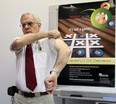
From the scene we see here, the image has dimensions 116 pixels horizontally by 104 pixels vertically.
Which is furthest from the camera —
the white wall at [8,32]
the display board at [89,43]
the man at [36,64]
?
the white wall at [8,32]

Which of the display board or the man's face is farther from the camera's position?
the display board

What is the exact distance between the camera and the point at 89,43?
8.80 feet

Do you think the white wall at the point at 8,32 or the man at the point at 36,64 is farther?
the white wall at the point at 8,32

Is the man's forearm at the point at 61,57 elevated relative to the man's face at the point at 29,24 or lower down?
lower down

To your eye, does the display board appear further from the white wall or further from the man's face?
the man's face

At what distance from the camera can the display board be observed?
259cm

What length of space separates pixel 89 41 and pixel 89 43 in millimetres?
23

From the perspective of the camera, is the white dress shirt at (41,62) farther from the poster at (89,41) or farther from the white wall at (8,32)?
the white wall at (8,32)

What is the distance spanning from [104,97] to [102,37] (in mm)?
683

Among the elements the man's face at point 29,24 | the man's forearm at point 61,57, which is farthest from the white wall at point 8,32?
the man's forearm at point 61,57

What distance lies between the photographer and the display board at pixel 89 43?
2.59m

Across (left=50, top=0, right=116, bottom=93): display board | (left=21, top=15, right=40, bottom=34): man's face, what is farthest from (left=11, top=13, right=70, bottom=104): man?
(left=50, top=0, right=116, bottom=93): display board

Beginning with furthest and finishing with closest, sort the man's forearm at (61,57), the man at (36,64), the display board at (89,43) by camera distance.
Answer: the display board at (89,43) < the man at (36,64) < the man's forearm at (61,57)

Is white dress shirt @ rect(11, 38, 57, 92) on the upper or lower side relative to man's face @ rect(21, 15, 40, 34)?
lower
